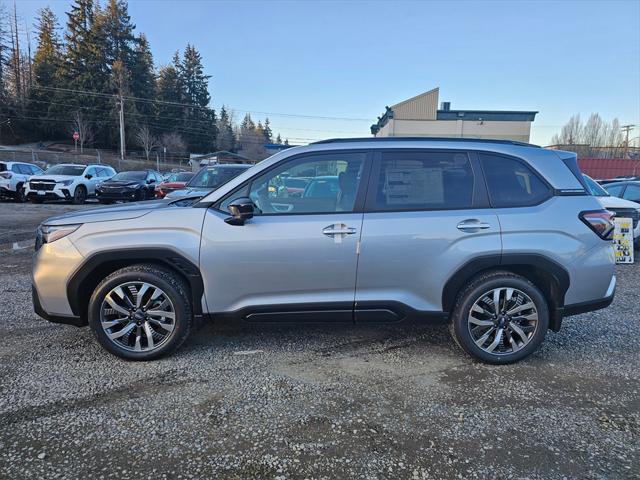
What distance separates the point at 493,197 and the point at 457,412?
1.75 meters

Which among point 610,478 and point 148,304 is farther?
point 148,304

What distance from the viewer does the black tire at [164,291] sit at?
3.22m

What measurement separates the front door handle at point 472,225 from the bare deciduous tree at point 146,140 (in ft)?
190

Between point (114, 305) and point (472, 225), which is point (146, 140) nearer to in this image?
point (114, 305)

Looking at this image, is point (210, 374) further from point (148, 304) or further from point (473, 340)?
point (473, 340)

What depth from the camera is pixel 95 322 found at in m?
3.24

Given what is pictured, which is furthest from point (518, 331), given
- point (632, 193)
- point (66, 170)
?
point (66, 170)

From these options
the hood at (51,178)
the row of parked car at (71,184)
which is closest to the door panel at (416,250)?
the row of parked car at (71,184)

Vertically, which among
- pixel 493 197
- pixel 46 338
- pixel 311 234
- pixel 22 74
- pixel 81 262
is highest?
pixel 22 74

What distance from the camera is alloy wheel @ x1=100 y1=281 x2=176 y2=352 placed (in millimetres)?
3252

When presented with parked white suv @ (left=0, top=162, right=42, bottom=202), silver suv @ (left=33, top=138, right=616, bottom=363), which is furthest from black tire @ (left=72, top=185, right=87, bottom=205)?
silver suv @ (left=33, top=138, right=616, bottom=363)

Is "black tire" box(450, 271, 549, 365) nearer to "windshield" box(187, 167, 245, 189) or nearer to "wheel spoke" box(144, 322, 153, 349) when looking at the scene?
"wheel spoke" box(144, 322, 153, 349)

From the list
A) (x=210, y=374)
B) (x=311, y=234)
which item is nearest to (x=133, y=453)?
(x=210, y=374)

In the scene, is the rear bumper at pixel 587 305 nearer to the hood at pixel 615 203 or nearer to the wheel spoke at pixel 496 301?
the wheel spoke at pixel 496 301
